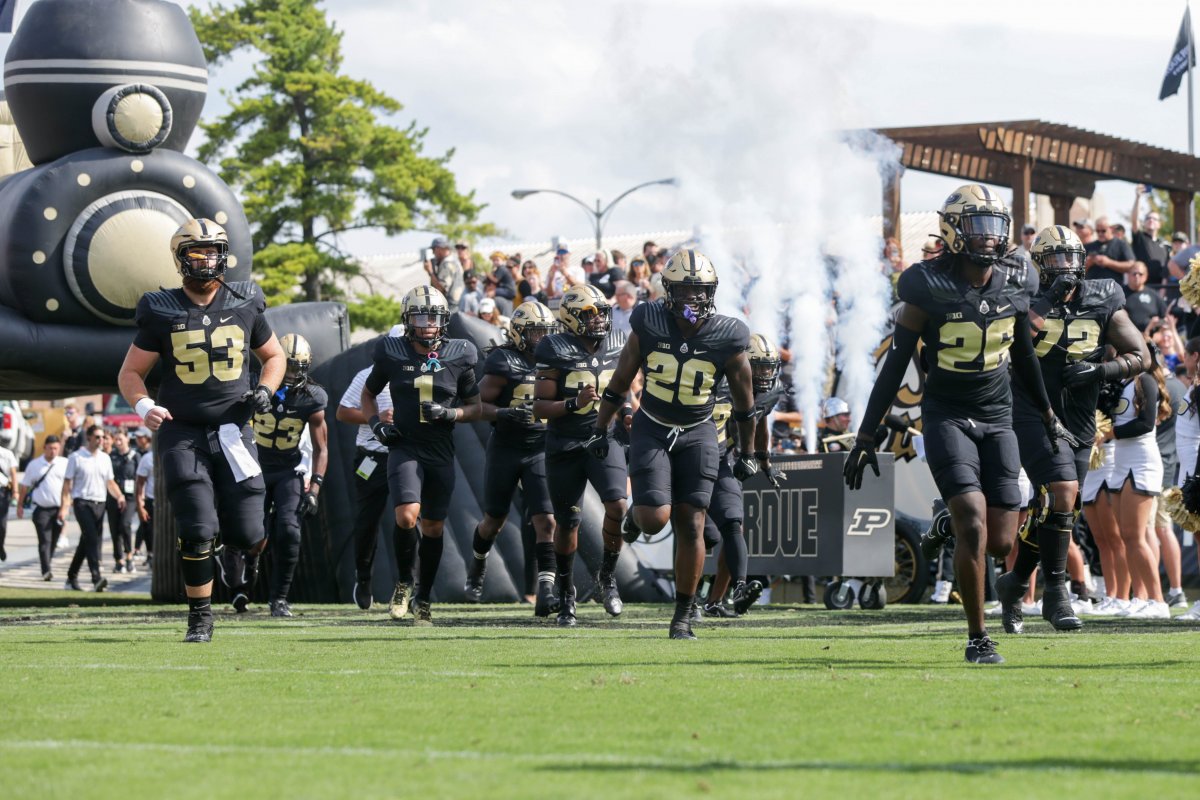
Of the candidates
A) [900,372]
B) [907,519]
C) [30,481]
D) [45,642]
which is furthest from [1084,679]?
[30,481]

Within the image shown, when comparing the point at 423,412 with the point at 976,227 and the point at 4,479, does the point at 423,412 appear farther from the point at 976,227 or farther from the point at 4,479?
the point at 4,479

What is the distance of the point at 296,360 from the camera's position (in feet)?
51.2

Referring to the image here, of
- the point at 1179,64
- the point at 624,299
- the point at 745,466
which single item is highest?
the point at 1179,64

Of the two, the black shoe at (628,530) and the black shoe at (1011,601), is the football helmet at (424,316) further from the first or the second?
the black shoe at (1011,601)

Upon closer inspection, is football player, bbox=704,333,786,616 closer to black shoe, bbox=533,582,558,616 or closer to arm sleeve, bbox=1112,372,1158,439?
black shoe, bbox=533,582,558,616

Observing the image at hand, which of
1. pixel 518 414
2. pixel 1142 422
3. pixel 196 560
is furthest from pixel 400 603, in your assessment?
pixel 1142 422

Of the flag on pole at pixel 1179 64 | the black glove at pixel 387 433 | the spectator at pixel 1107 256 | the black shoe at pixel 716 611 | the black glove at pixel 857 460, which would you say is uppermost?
the flag on pole at pixel 1179 64

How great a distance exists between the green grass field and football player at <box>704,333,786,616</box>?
2.65m

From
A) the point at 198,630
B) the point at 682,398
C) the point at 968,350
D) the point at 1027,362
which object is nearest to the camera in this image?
the point at 968,350

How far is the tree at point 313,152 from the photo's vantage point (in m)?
48.3

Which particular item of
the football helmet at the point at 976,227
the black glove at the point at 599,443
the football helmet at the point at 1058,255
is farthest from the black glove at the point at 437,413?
the football helmet at the point at 976,227

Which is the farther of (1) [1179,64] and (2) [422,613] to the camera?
(1) [1179,64]

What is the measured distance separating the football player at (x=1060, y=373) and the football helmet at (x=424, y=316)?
13.5 ft

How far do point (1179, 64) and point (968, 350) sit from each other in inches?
1285
